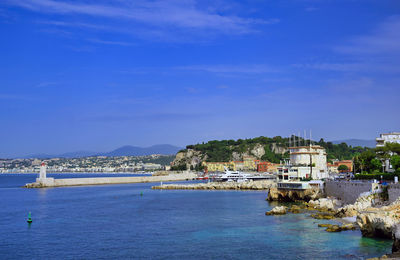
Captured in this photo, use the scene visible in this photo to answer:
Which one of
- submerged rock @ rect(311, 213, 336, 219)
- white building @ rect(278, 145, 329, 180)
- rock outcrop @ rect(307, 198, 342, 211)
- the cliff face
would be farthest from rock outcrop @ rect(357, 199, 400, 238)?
the cliff face

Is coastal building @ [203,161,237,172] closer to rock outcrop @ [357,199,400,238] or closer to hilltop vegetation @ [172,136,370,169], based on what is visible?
hilltop vegetation @ [172,136,370,169]

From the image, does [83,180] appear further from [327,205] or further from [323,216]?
[323,216]

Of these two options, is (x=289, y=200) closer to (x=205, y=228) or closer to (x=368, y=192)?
(x=368, y=192)

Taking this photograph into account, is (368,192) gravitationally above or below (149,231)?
above

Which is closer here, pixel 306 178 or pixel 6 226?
pixel 6 226

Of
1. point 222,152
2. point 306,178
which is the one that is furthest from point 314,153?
point 222,152

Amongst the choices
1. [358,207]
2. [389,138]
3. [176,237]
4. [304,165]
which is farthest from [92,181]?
[358,207]

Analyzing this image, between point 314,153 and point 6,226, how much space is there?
168 ft

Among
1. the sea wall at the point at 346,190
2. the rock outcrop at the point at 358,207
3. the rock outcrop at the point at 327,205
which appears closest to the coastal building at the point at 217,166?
the sea wall at the point at 346,190

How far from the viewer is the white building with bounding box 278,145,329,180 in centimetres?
6500

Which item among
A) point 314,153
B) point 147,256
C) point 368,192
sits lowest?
point 147,256

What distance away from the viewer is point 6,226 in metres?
39.0

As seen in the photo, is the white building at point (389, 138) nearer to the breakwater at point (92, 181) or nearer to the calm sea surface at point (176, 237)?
the calm sea surface at point (176, 237)

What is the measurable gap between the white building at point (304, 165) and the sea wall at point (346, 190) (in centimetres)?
1344
